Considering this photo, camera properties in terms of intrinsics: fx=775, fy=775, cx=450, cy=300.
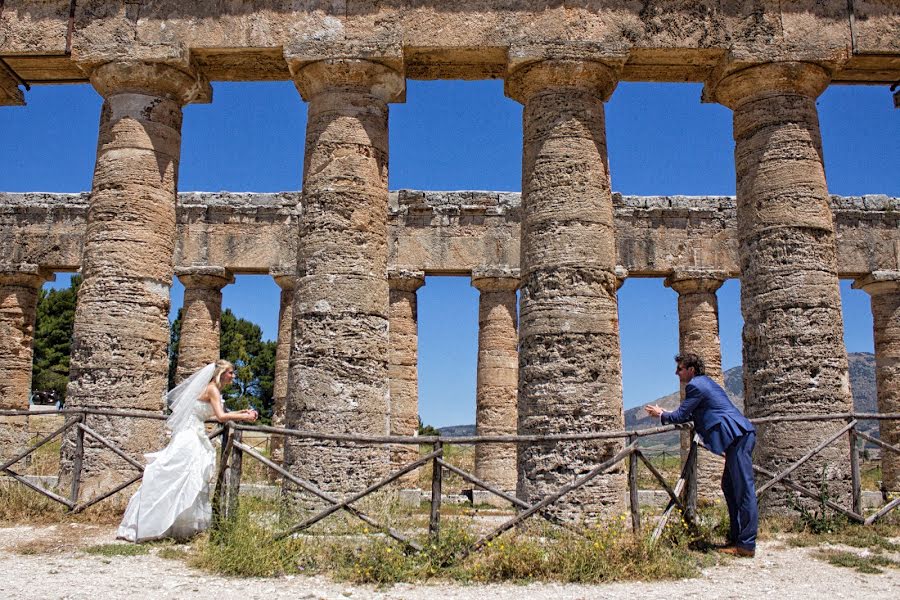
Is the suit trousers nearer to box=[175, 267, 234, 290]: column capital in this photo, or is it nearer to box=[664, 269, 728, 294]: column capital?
box=[664, 269, 728, 294]: column capital

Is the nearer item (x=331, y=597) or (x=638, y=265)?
(x=331, y=597)

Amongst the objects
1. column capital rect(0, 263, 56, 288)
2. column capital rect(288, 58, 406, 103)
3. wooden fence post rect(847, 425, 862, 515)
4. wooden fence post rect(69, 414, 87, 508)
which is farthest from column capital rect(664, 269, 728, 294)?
column capital rect(0, 263, 56, 288)

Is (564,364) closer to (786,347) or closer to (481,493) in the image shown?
(786,347)

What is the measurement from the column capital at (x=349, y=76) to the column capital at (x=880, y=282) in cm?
1503

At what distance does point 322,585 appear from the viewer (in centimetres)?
734

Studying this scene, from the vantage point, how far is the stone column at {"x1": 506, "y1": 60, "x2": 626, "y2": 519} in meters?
10.3

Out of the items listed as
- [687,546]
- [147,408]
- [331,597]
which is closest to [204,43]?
[147,408]

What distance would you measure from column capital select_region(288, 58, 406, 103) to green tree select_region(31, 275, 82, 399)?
100ft

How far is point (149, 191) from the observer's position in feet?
39.5

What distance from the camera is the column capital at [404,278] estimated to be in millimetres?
19922

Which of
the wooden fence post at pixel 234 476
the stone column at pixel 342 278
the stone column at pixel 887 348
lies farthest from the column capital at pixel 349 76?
the stone column at pixel 887 348

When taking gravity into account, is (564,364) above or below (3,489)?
above

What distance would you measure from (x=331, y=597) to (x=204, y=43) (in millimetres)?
8707

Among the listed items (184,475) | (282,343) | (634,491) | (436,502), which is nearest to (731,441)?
(634,491)
